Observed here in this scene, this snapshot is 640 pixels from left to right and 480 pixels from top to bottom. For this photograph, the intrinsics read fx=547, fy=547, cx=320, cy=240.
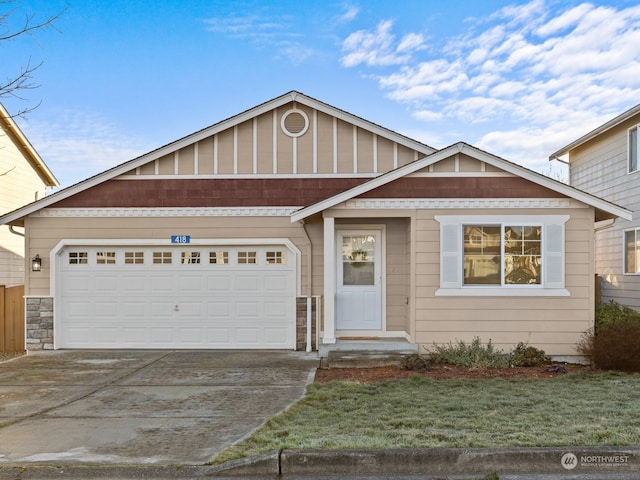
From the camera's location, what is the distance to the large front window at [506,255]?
1025 centimetres

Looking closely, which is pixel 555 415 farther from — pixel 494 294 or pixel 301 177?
pixel 301 177

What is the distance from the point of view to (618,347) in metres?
9.05

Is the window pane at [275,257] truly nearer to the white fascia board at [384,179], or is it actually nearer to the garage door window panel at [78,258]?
the white fascia board at [384,179]

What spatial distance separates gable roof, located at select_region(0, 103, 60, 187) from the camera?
52.8 feet

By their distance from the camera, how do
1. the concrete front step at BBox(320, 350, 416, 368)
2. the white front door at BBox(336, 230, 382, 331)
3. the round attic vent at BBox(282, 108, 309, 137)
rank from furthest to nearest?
the round attic vent at BBox(282, 108, 309, 137) < the white front door at BBox(336, 230, 382, 331) < the concrete front step at BBox(320, 350, 416, 368)

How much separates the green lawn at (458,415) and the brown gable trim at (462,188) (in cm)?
351

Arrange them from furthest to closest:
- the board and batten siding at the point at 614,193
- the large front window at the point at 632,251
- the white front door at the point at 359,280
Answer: the board and batten siding at the point at 614,193, the large front window at the point at 632,251, the white front door at the point at 359,280

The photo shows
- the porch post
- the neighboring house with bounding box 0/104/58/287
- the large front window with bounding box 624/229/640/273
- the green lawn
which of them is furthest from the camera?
the neighboring house with bounding box 0/104/58/287

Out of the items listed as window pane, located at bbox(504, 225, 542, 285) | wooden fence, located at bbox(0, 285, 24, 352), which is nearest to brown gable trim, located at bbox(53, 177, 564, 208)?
wooden fence, located at bbox(0, 285, 24, 352)

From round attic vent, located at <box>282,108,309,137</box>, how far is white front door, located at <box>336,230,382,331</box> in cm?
256

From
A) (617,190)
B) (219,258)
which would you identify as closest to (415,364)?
(219,258)

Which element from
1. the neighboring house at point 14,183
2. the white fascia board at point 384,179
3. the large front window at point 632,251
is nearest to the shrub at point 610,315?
the large front window at point 632,251

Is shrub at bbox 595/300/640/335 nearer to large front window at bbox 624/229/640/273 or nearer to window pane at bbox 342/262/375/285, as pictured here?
large front window at bbox 624/229/640/273

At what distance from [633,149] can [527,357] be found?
686 centimetres
